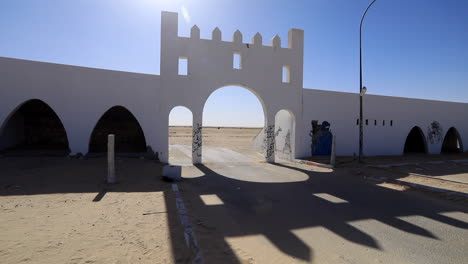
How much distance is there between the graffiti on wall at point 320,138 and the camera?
16.2 meters

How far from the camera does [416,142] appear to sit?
21.5 metres

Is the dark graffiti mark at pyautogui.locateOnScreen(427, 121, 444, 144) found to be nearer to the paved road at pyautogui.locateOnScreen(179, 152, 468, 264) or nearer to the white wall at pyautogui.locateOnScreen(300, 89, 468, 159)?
the white wall at pyautogui.locateOnScreen(300, 89, 468, 159)

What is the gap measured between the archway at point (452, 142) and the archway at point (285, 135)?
15488 millimetres

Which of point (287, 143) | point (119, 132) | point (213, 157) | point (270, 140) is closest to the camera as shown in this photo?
point (270, 140)

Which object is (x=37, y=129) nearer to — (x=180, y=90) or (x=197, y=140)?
(x=180, y=90)

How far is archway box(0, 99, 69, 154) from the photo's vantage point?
46.7 feet

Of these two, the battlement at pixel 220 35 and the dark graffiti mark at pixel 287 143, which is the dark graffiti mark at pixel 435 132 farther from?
the battlement at pixel 220 35

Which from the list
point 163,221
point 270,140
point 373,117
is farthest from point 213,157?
point 163,221

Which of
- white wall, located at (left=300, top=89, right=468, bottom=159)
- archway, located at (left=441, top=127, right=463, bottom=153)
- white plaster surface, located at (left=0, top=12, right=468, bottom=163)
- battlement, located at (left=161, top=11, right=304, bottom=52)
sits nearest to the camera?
white plaster surface, located at (left=0, top=12, right=468, bottom=163)

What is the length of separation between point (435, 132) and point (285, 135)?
1308 centimetres

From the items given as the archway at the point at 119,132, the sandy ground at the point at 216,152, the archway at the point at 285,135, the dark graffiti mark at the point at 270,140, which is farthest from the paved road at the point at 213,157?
the archway at the point at 119,132

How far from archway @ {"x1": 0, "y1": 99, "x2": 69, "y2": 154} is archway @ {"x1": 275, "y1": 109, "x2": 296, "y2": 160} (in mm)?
12898

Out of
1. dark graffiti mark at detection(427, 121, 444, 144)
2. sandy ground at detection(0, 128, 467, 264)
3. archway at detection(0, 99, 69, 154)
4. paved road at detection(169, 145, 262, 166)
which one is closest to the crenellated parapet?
paved road at detection(169, 145, 262, 166)

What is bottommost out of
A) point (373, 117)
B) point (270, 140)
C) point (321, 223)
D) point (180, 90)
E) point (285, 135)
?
point (321, 223)
